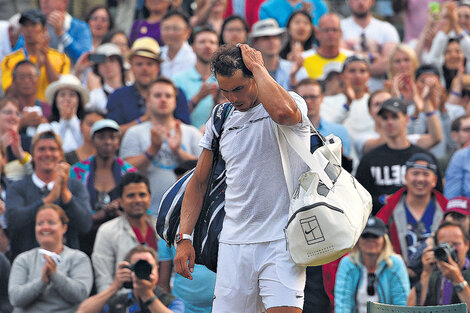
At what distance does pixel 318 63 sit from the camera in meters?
13.1

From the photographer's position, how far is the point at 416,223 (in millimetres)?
9688

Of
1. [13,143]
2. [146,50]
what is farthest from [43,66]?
[13,143]

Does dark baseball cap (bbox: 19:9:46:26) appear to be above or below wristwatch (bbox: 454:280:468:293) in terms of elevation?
above

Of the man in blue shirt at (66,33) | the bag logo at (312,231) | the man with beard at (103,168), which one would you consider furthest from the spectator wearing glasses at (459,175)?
the man in blue shirt at (66,33)

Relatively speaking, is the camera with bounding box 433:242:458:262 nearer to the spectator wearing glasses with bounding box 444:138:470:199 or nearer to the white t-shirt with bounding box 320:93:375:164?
the spectator wearing glasses with bounding box 444:138:470:199

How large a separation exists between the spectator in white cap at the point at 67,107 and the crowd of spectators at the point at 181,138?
0.05 ft

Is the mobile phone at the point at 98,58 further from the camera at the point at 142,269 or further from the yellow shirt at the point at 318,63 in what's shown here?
the camera at the point at 142,269

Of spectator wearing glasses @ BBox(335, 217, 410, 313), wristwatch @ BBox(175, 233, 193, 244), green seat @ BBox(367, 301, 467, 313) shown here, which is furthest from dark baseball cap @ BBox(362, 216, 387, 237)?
wristwatch @ BBox(175, 233, 193, 244)

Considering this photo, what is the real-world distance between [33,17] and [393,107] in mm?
4515

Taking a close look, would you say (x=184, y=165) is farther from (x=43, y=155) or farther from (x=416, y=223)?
(x=416, y=223)

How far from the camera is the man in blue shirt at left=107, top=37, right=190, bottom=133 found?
11352 mm

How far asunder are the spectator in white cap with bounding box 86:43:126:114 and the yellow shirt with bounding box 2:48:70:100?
364 mm

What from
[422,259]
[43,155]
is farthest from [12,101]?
[422,259]

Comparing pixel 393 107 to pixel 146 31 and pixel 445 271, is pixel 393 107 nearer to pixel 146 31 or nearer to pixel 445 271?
pixel 445 271
